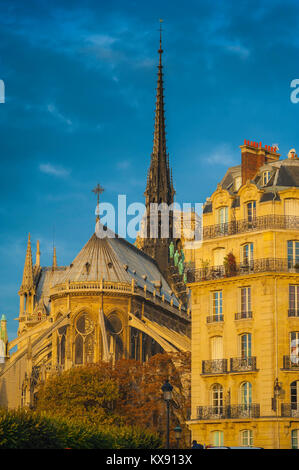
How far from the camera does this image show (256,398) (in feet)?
200

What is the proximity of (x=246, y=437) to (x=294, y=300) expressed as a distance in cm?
772

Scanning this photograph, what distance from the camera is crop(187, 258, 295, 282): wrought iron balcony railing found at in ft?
205

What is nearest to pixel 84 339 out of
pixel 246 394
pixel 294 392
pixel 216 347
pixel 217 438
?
pixel 216 347

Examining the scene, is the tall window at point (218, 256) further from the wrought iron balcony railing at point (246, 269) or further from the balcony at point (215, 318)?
the balcony at point (215, 318)

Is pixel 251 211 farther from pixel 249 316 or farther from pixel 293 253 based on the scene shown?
pixel 249 316

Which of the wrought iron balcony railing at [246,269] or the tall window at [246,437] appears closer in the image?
the tall window at [246,437]

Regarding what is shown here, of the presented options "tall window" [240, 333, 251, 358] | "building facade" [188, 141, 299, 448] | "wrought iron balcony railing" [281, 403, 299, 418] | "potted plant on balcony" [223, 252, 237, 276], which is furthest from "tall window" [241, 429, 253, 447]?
"potted plant on balcony" [223, 252, 237, 276]

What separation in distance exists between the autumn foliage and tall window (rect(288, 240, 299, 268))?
52.2 ft

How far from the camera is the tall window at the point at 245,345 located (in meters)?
62.3

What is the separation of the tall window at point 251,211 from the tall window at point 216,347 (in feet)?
22.6

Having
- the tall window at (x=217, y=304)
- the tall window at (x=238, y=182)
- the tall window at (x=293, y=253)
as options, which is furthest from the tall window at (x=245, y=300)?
the tall window at (x=238, y=182)

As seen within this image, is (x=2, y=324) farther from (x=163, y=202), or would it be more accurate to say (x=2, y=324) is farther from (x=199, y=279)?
(x=199, y=279)
